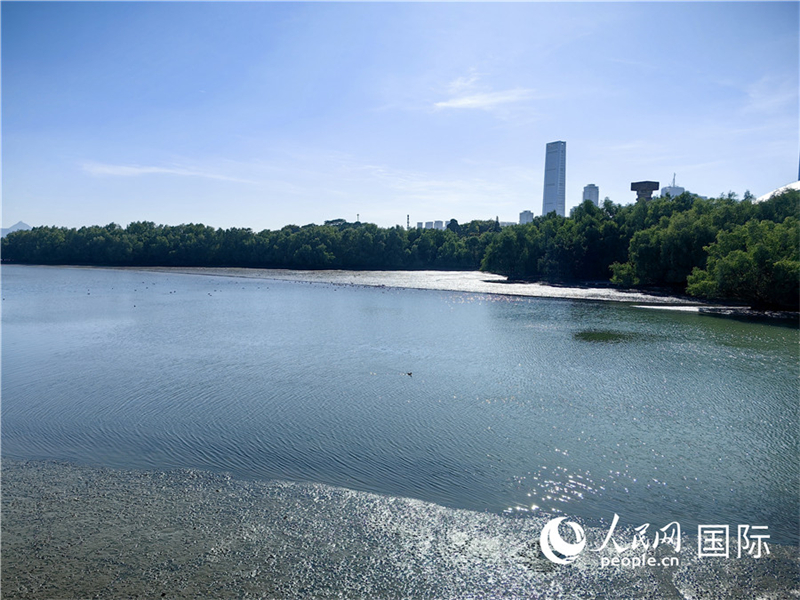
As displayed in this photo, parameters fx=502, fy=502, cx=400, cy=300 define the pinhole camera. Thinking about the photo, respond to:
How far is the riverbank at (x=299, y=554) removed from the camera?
325 inches

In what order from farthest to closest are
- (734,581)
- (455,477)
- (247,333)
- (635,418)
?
1. (247,333)
2. (635,418)
3. (455,477)
4. (734,581)

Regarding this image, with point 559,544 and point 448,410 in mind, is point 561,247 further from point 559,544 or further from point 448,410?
point 559,544

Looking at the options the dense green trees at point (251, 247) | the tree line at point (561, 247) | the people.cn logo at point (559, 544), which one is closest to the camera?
the people.cn logo at point (559, 544)

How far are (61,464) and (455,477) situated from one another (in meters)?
10.2

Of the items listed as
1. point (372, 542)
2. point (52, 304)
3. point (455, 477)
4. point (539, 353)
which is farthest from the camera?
point (52, 304)

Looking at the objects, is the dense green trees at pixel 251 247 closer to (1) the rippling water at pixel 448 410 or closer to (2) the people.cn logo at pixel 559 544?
(1) the rippling water at pixel 448 410

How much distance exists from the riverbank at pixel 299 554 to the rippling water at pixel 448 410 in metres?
1.24

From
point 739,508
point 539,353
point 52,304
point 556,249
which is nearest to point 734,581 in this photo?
point 739,508

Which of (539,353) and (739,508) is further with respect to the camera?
(539,353)

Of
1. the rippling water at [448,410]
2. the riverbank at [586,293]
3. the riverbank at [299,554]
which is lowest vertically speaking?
the riverbank at [299,554]

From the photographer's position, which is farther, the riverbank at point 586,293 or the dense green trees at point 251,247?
the dense green trees at point 251,247

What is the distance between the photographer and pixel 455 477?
41.2 feet

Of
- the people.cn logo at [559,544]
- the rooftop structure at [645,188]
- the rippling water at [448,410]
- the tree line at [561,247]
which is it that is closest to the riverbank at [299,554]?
the people.cn logo at [559,544]

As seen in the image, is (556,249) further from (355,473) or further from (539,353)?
(355,473)
